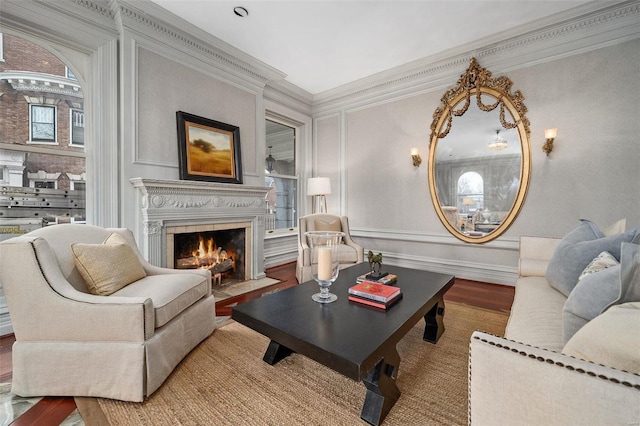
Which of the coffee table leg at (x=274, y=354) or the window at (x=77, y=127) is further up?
the window at (x=77, y=127)

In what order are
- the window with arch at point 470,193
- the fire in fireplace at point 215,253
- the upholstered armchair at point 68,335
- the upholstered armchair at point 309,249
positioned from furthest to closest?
the window with arch at point 470,193
the upholstered armchair at point 309,249
the fire in fireplace at point 215,253
the upholstered armchair at point 68,335

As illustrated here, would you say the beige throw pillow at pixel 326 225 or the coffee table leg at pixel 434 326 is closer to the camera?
the coffee table leg at pixel 434 326

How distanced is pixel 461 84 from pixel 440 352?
3.13 meters

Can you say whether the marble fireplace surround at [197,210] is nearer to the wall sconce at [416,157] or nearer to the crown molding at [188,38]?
the crown molding at [188,38]

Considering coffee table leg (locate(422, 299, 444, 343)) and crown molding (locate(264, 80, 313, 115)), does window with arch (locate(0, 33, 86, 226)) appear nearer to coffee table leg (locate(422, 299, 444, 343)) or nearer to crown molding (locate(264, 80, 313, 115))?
crown molding (locate(264, 80, 313, 115))

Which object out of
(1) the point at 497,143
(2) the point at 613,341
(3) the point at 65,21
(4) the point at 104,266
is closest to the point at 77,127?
(3) the point at 65,21

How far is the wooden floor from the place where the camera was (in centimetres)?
125

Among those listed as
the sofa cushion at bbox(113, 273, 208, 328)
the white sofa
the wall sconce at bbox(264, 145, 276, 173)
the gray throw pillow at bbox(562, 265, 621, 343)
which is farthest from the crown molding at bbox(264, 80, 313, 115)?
the white sofa

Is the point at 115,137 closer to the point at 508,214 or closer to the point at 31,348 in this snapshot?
the point at 31,348

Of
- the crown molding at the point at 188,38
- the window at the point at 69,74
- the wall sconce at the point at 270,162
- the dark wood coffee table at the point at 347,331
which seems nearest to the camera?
the dark wood coffee table at the point at 347,331

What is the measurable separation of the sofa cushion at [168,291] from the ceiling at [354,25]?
8.21ft

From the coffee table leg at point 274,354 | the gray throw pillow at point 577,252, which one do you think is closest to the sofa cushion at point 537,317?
the gray throw pillow at point 577,252

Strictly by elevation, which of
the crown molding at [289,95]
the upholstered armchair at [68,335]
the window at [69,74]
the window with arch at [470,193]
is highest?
the crown molding at [289,95]

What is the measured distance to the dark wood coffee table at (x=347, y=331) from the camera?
1081 millimetres
